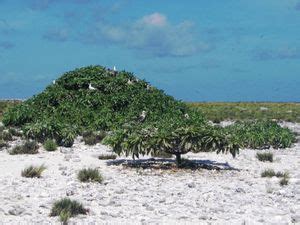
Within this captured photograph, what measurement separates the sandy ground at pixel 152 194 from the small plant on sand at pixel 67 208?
7.2 inches

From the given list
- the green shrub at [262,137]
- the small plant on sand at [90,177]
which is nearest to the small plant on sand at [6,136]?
the green shrub at [262,137]

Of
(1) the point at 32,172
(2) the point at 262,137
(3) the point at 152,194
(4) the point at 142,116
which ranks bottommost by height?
(3) the point at 152,194

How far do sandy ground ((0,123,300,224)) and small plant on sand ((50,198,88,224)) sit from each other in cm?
18

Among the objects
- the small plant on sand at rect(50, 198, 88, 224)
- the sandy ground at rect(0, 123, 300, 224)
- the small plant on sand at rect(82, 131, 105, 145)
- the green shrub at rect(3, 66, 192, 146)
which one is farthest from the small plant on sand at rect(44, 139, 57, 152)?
the small plant on sand at rect(50, 198, 88, 224)

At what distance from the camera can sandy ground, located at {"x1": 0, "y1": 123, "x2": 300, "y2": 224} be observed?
1265 cm

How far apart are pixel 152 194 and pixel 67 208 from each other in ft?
10.2

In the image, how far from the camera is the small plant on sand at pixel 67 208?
12292 mm

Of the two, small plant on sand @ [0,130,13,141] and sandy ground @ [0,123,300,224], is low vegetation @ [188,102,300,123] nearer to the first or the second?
small plant on sand @ [0,130,13,141]

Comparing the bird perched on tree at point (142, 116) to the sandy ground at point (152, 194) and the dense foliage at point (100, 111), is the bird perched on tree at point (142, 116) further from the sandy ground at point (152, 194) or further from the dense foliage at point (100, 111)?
the sandy ground at point (152, 194)

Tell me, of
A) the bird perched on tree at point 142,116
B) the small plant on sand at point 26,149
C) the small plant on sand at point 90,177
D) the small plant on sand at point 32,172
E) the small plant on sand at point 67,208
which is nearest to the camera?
the small plant on sand at point 67,208

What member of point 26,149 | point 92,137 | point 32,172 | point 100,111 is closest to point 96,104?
point 100,111

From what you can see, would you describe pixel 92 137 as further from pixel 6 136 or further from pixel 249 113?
pixel 249 113

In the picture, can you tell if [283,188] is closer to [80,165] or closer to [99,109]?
[80,165]

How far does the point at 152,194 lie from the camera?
597 inches
